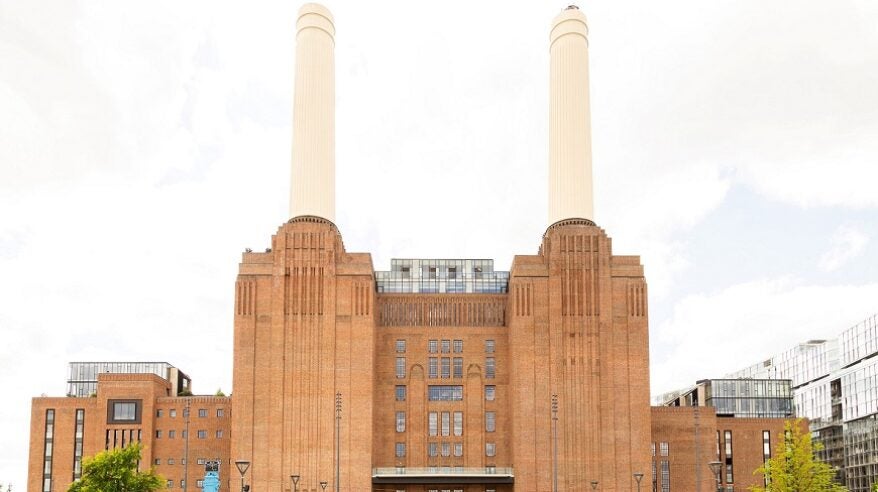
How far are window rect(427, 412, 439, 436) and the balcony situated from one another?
3.42m

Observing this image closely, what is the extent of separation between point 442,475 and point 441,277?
2154 centimetres

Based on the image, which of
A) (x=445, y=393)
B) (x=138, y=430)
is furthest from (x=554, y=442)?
(x=138, y=430)

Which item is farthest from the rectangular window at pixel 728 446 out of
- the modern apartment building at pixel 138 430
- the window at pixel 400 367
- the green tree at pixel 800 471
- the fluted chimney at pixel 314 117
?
the modern apartment building at pixel 138 430

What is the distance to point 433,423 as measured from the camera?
101688 millimetres

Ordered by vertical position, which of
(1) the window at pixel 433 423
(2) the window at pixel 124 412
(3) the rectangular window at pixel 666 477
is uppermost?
(2) the window at pixel 124 412

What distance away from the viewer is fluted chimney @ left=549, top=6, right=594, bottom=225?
340 ft

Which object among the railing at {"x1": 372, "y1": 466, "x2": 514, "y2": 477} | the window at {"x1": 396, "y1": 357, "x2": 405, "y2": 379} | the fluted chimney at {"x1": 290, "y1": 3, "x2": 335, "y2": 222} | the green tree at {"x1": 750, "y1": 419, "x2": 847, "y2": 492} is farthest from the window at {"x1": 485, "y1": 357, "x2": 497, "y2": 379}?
the green tree at {"x1": 750, "y1": 419, "x2": 847, "y2": 492}

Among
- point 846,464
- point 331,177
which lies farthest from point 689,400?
point 331,177

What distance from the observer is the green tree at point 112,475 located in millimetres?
90125

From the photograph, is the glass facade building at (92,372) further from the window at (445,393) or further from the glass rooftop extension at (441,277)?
the window at (445,393)

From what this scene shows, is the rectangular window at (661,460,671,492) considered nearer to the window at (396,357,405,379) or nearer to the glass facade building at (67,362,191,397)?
the window at (396,357,405,379)

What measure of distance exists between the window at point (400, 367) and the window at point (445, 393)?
120 inches

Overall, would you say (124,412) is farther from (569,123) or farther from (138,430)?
(569,123)

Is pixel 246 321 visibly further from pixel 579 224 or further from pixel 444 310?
pixel 579 224
